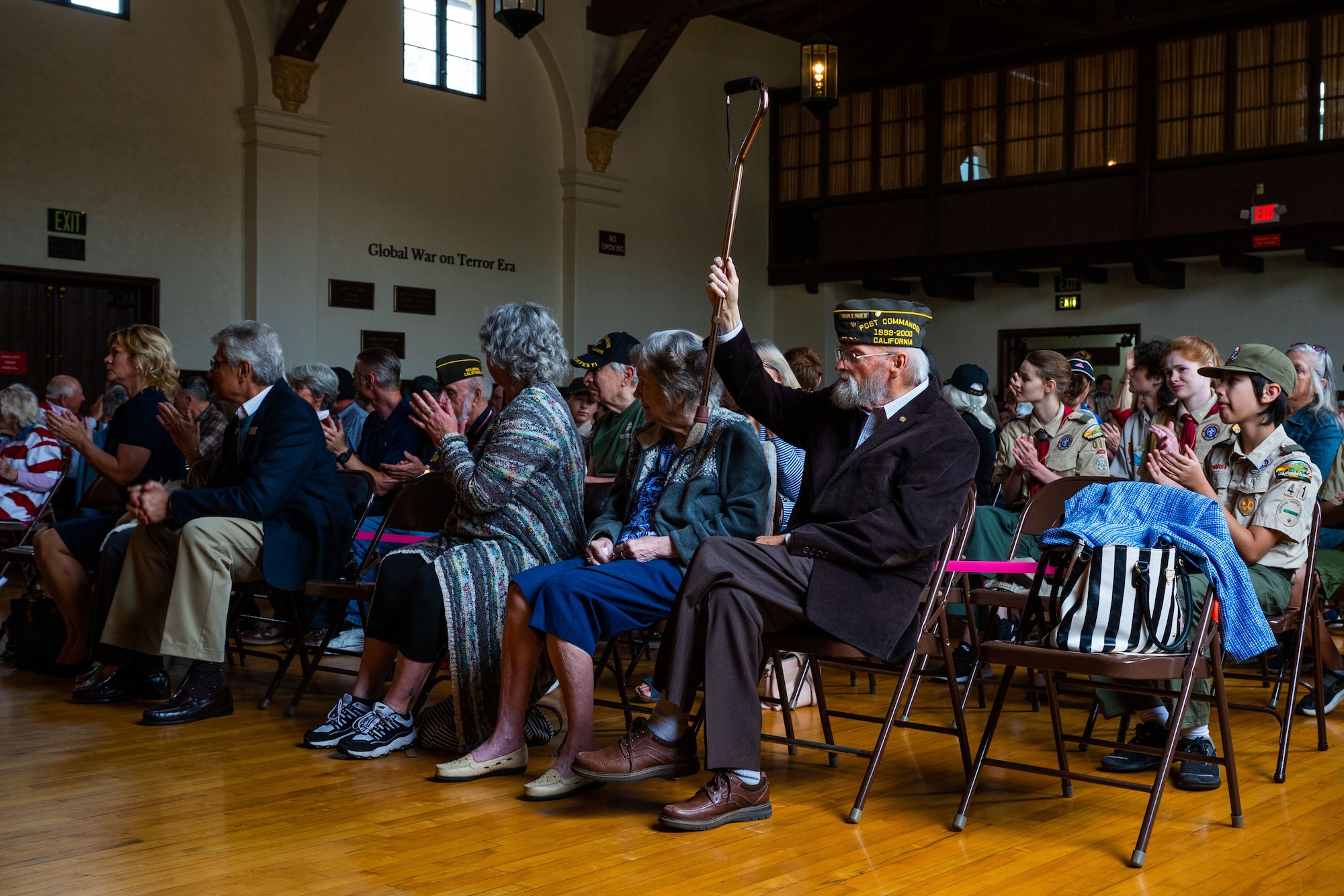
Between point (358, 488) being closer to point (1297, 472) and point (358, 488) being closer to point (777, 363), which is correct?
point (777, 363)

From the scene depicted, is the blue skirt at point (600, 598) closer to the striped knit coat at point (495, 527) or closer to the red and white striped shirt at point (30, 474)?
the striped knit coat at point (495, 527)

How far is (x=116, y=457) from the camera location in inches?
199

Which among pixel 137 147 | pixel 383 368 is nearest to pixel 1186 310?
pixel 383 368

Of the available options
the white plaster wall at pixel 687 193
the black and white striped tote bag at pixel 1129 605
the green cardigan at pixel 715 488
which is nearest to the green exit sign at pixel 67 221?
the white plaster wall at pixel 687 193

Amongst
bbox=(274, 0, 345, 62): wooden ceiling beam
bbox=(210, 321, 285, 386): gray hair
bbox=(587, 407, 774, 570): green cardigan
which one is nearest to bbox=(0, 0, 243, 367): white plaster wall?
bbox=(274, 0, 345, 62): wooden ceiling beam

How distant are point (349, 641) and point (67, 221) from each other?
6102 millimetres

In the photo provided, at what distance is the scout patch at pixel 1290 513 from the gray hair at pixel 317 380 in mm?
4774

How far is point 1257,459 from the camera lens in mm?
3783

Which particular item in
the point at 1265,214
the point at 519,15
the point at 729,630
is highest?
the point at 519,15

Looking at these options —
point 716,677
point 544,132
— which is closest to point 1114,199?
point 544,132

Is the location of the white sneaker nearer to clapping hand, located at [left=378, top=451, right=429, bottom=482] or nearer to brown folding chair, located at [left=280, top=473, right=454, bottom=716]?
clapping hand, located at [left=378, top=451, right=429, bottom=482]

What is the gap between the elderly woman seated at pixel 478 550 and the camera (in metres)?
3.69

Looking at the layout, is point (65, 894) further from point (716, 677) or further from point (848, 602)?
point (848, 602)

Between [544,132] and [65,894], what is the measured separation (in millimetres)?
11340
